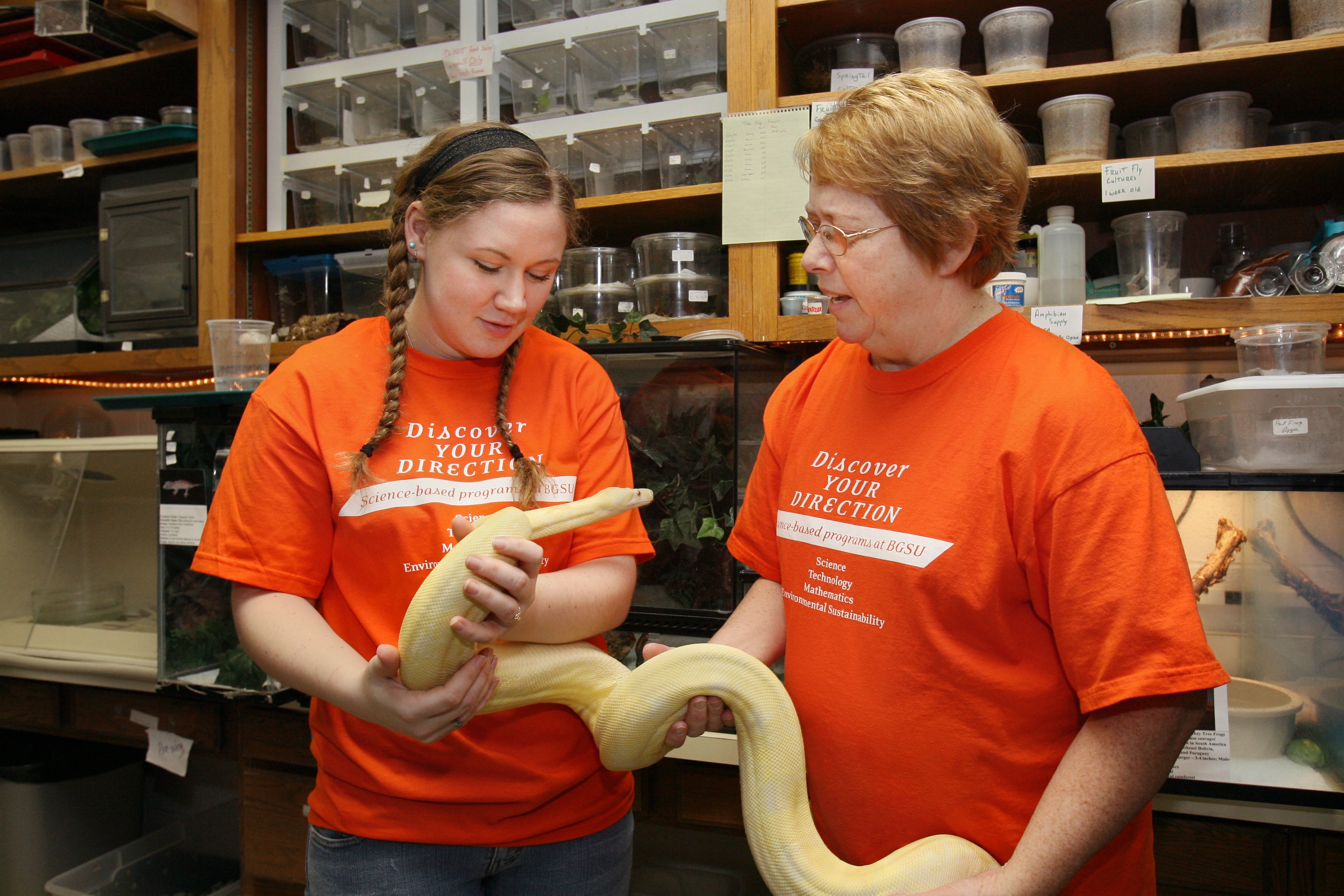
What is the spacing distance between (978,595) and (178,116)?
3.41 m

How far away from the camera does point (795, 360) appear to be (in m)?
2.68

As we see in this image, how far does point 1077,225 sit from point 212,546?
2.13m

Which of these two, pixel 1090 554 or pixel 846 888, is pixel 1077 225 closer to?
pixel 1090 554

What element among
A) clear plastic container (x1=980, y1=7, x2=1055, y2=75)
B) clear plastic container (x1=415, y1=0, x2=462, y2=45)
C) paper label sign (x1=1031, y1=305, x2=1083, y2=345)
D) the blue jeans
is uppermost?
clear plastic container (x1=415, y1=0, x2=462, y2=45)

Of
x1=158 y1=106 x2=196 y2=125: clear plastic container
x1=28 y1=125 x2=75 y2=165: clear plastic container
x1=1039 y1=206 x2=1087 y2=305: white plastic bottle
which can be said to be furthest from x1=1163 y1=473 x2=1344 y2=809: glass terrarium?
x1=28 y1=125 x2=75 y2=165: clear plastic container

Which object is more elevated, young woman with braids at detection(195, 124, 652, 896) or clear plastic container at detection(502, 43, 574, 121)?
clear plastic container at detection(502, 43, 574, 121)

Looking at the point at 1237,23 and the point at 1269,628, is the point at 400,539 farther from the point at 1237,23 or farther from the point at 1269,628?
the point at 1237,23

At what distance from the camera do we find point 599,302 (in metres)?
2.60

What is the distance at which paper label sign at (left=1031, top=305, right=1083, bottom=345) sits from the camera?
83.3 inches

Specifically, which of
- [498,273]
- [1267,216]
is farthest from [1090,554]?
[1267,216]

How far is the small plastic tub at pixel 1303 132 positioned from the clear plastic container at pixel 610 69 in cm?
181

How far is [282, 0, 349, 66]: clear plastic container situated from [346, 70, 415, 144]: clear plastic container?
149 millimetres

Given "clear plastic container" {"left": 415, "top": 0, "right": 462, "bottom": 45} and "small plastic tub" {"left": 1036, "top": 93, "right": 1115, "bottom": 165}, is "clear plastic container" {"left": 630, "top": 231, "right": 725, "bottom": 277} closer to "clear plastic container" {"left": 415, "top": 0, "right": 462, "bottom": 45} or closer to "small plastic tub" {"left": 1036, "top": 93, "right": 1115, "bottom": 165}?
"small plastic tub" {"left": 1036, "top": 93, "right": 1115, "bottom": 165}

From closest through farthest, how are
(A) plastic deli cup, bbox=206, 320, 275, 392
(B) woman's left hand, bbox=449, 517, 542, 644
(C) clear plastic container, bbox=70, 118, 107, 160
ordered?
(B) woman's left hand, bbox=449, 517, 542, 644 → (A) plastic deli cup, bbox=206, 320, 275, 392 → (C) clear plastic container, bbox=70, 118, 107, 160
